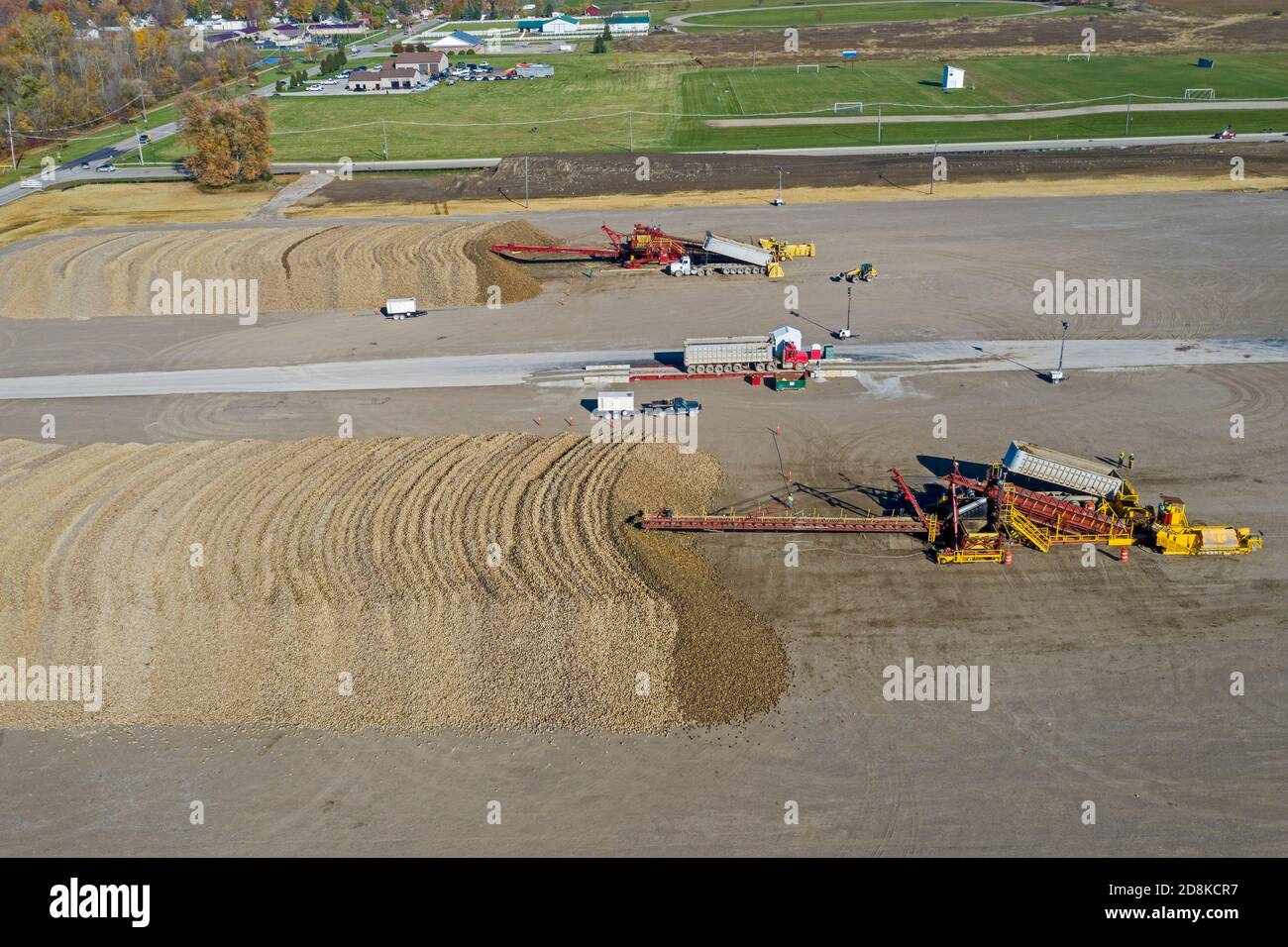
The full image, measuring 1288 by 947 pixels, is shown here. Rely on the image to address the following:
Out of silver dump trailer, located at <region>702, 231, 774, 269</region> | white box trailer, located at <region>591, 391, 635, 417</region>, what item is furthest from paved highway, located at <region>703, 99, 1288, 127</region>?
white box trailer, located at <region>591, 391, 635, 417</region>

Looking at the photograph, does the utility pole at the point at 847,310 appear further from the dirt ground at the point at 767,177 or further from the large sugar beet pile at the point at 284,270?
the dirt ground at the point at 767,177

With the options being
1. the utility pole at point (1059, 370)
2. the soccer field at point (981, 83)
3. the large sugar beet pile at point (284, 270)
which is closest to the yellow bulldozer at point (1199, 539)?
the utility pole at point (1059, 370)

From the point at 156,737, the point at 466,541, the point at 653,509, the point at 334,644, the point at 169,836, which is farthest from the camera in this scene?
the point at 653,509

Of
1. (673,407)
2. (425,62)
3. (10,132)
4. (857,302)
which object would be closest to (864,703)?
(673,407)

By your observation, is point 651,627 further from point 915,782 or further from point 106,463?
point 106,463

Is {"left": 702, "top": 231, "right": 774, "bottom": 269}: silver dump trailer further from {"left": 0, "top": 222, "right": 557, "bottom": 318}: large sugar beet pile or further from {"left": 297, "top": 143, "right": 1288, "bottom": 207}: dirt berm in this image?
{"left": 297, "top": 143, "right": 1288, "bottom": 207}: dirt berm

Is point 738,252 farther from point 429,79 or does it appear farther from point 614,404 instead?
point 429,79

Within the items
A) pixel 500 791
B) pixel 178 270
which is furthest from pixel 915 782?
pixel 178 270
